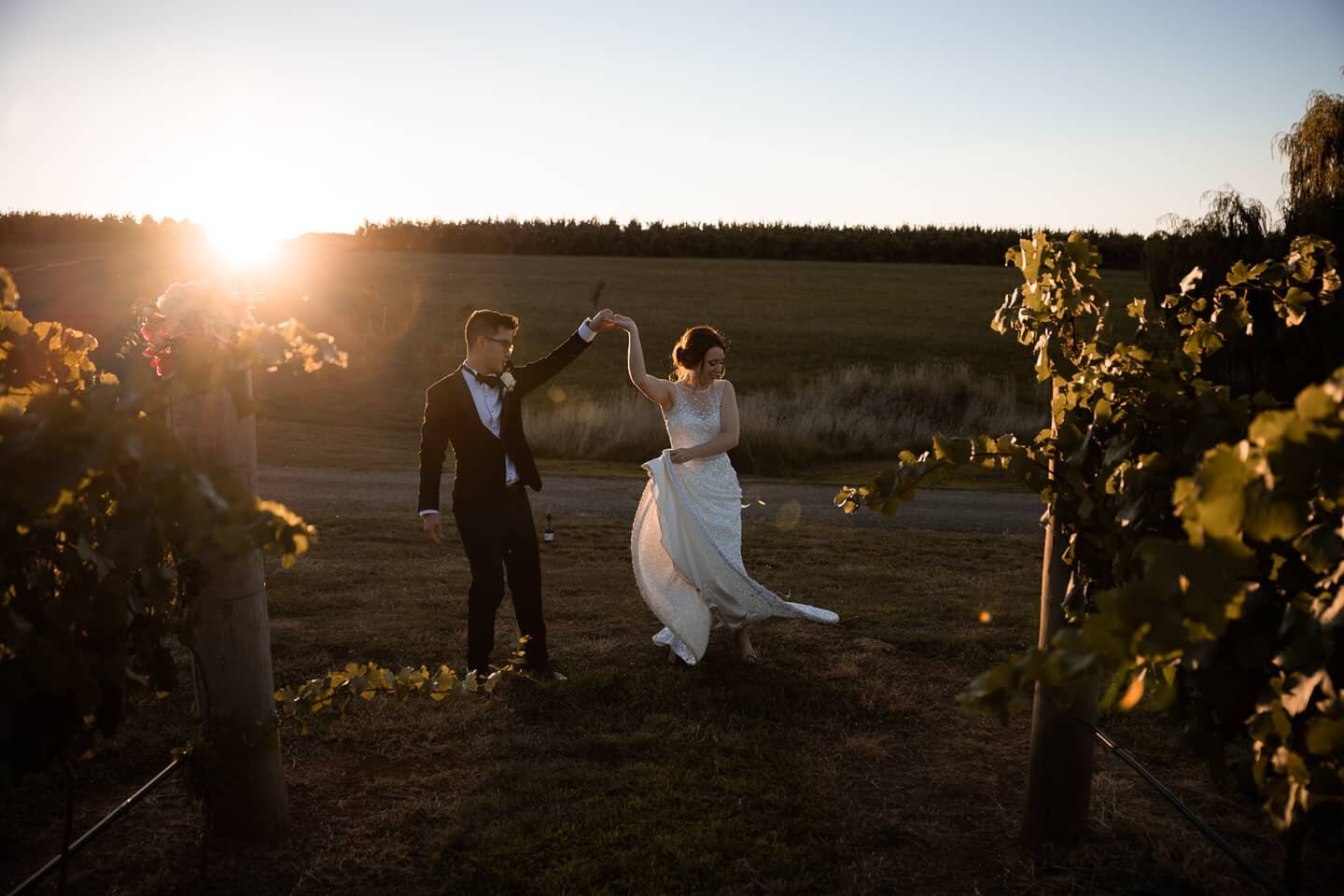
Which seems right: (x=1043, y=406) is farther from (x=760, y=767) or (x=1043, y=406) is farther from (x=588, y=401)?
(x=760, y=767)

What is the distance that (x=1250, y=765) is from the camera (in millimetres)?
2520

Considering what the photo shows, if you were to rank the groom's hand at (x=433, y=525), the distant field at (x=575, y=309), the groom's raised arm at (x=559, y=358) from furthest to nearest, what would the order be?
the distant field at (x=575, y=309)
the groom's raised arm at (x=559, y=358)
the groom's hand at (x=433, y=525)

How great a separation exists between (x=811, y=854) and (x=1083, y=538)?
1.74 meters

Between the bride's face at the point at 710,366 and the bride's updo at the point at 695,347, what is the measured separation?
0.02m

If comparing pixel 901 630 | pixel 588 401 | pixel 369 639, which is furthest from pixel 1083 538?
pixel 588 401

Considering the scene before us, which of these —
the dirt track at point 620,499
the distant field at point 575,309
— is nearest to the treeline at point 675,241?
the distant field at point 575,309

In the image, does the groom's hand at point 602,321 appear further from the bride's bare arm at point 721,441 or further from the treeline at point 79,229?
the treeline at point 79,229

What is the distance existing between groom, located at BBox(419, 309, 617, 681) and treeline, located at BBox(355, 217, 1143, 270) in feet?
213

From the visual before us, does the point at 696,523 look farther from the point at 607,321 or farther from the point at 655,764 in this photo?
the point at 655,764

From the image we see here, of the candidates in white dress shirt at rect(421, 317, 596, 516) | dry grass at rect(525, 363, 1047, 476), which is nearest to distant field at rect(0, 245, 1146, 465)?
dry grass at rect(525, 363, 1047, 476)

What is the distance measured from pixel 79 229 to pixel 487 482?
6512cm

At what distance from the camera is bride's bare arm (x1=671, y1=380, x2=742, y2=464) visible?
6.53m

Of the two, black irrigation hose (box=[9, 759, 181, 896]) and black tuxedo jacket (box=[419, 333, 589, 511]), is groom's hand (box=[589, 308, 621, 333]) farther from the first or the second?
black irrigation hose (box=[9, 759, 181, 896])

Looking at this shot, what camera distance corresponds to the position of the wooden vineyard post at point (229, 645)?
11.9 ft
